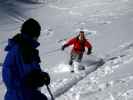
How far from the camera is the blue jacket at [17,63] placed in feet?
17.1

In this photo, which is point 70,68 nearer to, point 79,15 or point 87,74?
point 87,74

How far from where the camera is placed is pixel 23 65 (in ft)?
17.2

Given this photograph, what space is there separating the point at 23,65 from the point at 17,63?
0.22ft

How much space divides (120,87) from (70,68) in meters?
5.13

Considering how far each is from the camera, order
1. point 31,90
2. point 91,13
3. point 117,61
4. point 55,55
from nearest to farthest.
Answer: point 31,90 → point 117,61 → point 55,55 → point 91,13

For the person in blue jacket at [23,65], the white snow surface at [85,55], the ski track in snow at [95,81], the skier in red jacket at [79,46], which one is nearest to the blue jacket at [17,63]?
the person in blue jacket at [23,65]

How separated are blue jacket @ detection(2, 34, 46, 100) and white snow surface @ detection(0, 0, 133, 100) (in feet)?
11.8

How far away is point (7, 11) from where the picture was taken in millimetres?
57562

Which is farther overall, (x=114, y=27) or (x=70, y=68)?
(x=114, y=27)

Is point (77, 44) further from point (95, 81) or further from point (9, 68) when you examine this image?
point (9, 68)

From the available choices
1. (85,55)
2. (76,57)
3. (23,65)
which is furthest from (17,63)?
(85,55)

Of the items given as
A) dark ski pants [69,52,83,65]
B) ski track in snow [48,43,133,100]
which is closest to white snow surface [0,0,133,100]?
ski track in snow [48,43,133,100]

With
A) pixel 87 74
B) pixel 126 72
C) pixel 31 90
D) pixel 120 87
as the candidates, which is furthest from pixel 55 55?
pixel 31 90

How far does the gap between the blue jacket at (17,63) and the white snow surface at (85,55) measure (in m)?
3.59
